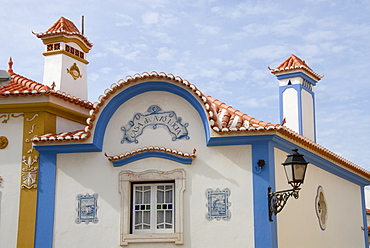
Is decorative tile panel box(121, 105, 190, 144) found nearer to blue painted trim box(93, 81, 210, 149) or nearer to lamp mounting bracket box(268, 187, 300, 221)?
blue painted trim box(93, 81, 210, 149)

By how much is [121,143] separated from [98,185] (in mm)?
1024

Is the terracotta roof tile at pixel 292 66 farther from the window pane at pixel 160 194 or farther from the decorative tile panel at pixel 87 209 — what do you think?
the decorative tile panel at pixel 87 209

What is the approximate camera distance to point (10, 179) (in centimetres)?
1506

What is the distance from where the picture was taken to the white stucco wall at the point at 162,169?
13914 millimetres

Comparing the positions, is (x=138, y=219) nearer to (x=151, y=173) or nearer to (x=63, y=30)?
(x=151, y=173)

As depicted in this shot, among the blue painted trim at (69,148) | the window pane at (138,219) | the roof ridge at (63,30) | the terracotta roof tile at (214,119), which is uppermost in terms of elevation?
the roof ridge at (63,30)

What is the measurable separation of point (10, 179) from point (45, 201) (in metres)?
0.98

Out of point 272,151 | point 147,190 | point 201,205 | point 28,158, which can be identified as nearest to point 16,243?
point 28,158

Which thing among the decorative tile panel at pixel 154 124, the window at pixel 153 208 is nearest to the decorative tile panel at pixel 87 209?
the window at pixel 153 208

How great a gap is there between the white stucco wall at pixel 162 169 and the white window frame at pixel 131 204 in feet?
0.35

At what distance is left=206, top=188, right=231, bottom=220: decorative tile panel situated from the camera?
13945 mm

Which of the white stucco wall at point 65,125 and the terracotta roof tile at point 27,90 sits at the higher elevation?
the terracotta roof tile at point 27,90

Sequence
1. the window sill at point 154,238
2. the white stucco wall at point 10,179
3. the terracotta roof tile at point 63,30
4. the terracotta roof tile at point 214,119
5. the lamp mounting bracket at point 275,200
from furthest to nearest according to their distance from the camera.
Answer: the terracotta roof tile at point 63,30
the white stucco wall at point 10,179
the window sill at point 154,238
the terracotta roof tile at point 214,119
the lamp mounting bracket at point 275,200

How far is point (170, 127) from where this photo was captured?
14.6 meters
